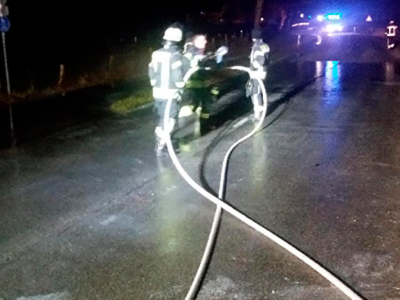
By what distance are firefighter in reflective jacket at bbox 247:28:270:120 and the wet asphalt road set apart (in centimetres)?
49

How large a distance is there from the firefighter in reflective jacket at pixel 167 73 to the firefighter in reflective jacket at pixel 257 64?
10.1 feet

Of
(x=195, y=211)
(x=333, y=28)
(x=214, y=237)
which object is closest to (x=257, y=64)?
(x=195, y=211)

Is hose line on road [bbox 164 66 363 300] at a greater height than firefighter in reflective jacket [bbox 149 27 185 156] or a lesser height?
lesser

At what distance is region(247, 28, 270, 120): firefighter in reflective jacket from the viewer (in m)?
11.2

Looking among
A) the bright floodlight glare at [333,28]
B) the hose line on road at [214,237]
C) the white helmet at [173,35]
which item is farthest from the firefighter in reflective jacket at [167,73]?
the bright floodlight glare at [333,28]

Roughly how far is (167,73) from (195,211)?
9.27ft

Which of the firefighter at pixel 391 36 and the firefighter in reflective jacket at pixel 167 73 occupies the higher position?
the firefighter in reflective jacket at pixel 167 73

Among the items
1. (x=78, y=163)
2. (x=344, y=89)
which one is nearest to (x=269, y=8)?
(x=344, y=89)

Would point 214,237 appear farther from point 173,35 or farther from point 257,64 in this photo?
point 257,64

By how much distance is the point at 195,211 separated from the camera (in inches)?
242

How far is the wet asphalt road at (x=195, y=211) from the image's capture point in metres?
4.51

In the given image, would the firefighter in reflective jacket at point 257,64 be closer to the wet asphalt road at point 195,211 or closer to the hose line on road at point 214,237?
the wet asphalt road at point 195,211

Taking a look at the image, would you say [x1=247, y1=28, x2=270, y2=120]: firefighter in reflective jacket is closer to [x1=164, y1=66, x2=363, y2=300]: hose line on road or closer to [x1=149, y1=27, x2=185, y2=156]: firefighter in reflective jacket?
[x1=149, y1=27, x2=185, y2=156]: firefighter in reflective jacket

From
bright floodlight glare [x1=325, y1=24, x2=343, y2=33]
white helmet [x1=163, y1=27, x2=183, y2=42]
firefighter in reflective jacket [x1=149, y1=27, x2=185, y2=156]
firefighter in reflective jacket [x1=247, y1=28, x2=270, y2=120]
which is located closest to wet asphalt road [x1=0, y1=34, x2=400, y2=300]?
firefighter in reflective jacket [x1=247, y1=28, x2=270, y2=120]
